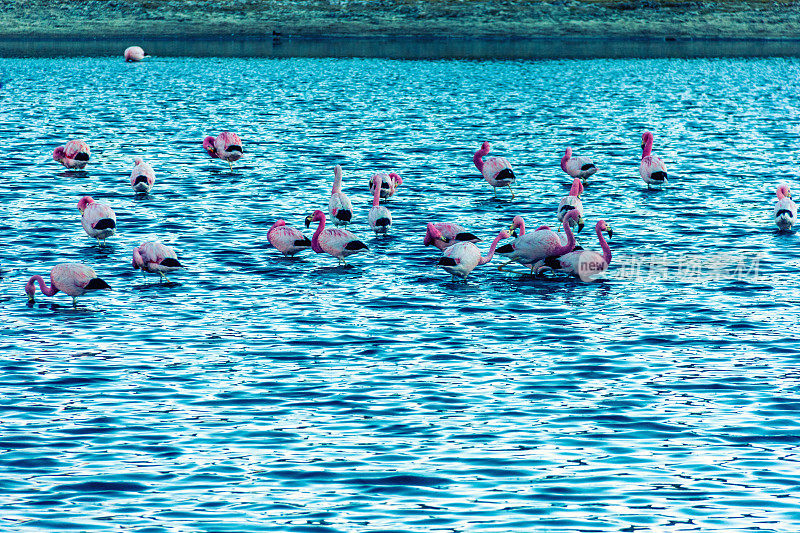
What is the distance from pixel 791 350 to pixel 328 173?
21411 mm

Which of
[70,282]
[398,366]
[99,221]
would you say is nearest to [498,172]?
[99,221]

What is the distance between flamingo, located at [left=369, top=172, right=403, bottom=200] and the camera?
3080cm

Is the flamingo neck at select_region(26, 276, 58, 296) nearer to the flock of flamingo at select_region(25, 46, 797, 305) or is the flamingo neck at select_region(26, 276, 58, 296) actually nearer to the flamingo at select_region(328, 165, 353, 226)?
the flock of flamingo at select_region(25, 46, 797, 305)

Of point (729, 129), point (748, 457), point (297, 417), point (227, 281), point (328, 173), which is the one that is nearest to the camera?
point (748, 457)

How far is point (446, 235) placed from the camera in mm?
24875

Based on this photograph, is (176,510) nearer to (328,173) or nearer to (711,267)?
(711,267)

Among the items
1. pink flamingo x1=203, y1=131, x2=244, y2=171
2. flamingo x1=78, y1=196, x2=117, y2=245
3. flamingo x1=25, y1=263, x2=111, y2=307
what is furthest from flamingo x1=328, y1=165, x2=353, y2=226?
pink flamingo x1=203, y1=131, x2=244, y2=171

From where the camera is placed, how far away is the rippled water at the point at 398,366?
12.8 m

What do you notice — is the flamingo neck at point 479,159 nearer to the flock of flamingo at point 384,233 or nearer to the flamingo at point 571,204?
the flock of flamingo at point 384,233

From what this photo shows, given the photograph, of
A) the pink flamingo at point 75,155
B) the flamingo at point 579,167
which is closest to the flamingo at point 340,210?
the flamingo at point 579,167

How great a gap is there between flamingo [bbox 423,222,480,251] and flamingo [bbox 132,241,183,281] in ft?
16.6

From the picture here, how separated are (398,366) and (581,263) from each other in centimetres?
617

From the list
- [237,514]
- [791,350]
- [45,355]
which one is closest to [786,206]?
[791,350]

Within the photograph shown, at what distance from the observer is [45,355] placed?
17.8 meters
